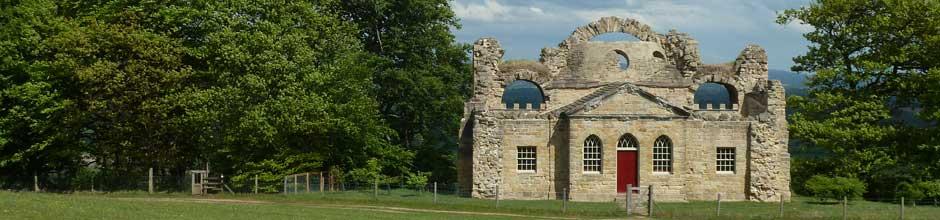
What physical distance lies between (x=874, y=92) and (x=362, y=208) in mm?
27035

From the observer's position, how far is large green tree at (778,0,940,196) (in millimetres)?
49750

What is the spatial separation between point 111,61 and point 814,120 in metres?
32.3

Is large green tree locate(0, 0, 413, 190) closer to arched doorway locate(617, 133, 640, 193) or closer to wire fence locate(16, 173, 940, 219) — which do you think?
wire fence locate(16, 173, 940, 219)

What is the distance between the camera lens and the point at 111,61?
1864 inches

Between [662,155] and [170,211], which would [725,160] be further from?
[170,211]

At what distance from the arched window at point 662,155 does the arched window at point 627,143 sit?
0.90 m

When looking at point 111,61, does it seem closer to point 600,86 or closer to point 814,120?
point 600,86

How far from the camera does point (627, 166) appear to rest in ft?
154

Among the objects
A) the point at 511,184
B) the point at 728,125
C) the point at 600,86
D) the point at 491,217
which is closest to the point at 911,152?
the point at 728,125

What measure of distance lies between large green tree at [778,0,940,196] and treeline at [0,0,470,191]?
2109 cm

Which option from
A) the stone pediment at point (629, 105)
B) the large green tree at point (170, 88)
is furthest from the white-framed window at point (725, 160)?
the large green tree at point (170, 88)

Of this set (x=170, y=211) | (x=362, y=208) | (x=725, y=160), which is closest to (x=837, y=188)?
(x=725, y=160)

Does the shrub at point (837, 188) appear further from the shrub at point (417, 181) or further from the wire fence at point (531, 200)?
the shrub at point (417, 181)

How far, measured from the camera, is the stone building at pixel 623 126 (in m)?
46.4
